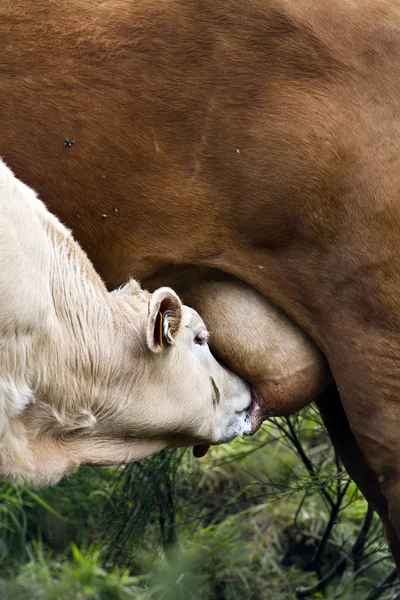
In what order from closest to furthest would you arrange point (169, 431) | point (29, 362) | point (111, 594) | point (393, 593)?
point (29, 362)
point (169, 431)
point (111, 594)
point (393, 593)

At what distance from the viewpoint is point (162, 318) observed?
8.76ft

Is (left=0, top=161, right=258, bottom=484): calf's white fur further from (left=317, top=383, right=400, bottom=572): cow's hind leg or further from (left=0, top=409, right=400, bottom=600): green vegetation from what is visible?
(left=0, top=409, right=400, bottom=600): green vegetation

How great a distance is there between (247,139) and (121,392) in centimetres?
88

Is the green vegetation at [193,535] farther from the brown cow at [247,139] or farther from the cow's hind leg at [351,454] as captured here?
the brown cow at [247,139]

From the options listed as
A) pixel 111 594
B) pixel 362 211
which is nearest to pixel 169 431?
pixel 362 211

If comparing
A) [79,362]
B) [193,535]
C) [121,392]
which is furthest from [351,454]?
[193,535]

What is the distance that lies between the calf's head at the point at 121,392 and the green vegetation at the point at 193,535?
4.05 feet

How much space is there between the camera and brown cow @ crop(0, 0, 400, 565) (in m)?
2.80

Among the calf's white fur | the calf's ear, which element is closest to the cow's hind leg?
the calf's white fur

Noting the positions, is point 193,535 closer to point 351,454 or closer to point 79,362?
point 351,454

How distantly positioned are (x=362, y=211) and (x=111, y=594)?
2.35m

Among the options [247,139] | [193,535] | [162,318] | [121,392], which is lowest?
[193,535]

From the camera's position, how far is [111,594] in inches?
166

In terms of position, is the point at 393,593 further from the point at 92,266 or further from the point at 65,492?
the point at 92,266
